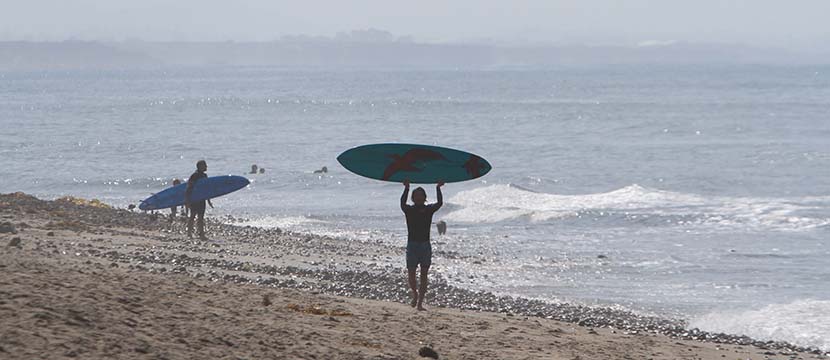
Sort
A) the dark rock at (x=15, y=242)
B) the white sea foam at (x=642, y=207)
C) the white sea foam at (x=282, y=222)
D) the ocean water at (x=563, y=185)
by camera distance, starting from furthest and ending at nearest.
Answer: the white sea foam at (x=642, y=207) < the white sea foam at (x=282, y=222) < the ocean water at (x=563, y=185) < the dark rock at (x=15, y=242)

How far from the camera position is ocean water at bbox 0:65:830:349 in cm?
1853

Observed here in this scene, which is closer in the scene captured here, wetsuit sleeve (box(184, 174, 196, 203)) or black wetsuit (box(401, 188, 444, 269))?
black wetsuit (box(401, 188, 444, 269))

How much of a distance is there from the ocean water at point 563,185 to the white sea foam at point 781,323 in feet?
0.16

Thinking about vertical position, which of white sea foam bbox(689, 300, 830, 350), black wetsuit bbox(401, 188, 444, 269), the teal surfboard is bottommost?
white sea foam bbox(689, 300, 830, 350)

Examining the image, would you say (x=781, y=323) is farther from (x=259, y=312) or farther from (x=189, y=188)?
(x=189, y=188)

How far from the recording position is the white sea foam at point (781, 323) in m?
14.6

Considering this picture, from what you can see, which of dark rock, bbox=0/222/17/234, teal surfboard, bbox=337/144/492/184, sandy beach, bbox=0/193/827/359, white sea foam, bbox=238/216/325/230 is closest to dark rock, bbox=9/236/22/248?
sandy beach, bbox=0/193/827/359

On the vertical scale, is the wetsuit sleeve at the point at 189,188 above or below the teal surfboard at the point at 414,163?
below

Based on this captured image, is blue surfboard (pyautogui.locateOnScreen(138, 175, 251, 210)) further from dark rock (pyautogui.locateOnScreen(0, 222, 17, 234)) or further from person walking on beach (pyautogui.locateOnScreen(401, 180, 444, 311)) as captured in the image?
person walking on beach (pyautogui.locateOnScreen(401, 180, 444, 311))

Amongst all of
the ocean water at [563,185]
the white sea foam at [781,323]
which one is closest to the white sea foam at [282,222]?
the ocean water at [563,185]

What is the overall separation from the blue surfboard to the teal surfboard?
21.2 feet

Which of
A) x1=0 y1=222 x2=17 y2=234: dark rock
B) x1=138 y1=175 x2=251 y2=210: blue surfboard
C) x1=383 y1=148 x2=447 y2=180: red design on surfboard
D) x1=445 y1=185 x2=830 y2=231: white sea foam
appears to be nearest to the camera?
x1=383 y1=148 x2=447 y2=180: red design on surfboard

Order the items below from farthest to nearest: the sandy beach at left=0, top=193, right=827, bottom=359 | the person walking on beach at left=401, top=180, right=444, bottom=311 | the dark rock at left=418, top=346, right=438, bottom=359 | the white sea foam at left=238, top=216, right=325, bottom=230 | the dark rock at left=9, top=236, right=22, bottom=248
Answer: the white sea foam at left=238, top=216, right=325, bottom=230 → the dark rock at left=9, top=236, right=22, bottom=248 → the person walking on beach at left=401, top=180, right=444, bottom=311 → the dark rock at left=418, top=346, right=438, bottom=359 → the sandy beach at left=0, top=193, right=827, bottom=359

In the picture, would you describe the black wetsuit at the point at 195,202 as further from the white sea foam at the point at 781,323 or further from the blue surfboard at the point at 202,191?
the white sea foam at the point at 781,323
